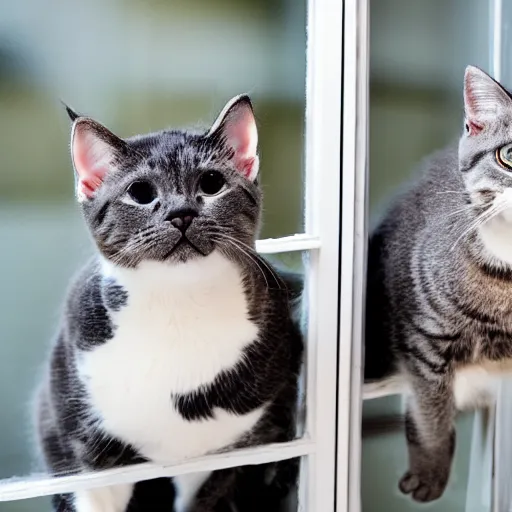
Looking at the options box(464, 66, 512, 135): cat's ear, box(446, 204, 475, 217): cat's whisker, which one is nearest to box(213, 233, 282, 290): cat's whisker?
box(446, 204, 475, 217): cat's whisker

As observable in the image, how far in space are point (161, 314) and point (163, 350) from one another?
2.5 inches

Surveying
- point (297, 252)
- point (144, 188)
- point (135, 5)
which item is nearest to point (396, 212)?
point (297, 252)

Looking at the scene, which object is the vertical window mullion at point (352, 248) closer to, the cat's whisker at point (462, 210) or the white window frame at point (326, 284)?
the white window frame at point (326, 284)

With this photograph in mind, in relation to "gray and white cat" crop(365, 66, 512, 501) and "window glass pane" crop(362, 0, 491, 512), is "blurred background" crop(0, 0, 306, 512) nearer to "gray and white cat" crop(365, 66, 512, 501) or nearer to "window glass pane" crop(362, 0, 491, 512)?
"window glass pane" crop(362, 0, 491, 512)

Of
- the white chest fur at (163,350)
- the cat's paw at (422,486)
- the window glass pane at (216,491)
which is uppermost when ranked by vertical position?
the white chest fur at (163,350)

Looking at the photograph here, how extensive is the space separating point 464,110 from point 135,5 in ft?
2.01

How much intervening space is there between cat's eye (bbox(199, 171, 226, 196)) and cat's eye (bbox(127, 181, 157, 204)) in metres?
0.08

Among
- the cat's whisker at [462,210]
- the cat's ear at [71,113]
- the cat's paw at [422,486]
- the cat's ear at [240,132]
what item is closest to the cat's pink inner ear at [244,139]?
the cat's ear at [240,132]

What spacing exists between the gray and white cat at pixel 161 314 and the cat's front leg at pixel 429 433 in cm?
32

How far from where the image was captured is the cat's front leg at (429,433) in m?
1.31

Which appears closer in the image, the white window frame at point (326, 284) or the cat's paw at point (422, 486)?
the white window frame at point (326, 284)

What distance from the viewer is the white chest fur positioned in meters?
1.13

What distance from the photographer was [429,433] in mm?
1332

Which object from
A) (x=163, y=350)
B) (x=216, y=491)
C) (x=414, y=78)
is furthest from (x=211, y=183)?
(x=216, y=491)
